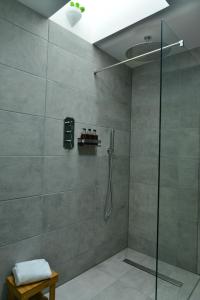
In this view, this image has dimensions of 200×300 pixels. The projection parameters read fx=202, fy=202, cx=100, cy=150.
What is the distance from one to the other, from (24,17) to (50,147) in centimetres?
114

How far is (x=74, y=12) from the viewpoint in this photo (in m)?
1.98

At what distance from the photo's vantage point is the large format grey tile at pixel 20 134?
1616mm

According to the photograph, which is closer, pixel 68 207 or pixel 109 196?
pixel 68 207

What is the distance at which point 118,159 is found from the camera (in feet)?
8.98

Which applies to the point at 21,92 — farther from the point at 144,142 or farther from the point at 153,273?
the point at 153,273

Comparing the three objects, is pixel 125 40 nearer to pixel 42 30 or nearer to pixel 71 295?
pixel 42 30

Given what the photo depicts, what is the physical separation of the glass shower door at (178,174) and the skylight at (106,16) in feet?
1.29

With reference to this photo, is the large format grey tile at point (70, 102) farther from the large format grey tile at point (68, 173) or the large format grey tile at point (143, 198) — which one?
the large format grey tile at point (143, 198)

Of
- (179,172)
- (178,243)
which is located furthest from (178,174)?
(178,243)

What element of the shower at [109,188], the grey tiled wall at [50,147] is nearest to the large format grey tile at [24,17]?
the grey tiled wall at [50,147]

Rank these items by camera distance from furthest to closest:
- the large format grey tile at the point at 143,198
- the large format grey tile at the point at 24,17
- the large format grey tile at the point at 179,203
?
the large format grey tile at the point at 143,198
the large format grey tile at the point at 179,203
the large format grey tile at the point at 24,17

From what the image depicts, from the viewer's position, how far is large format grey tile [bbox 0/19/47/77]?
1613 mm

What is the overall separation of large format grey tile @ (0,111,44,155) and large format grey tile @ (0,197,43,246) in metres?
0.43

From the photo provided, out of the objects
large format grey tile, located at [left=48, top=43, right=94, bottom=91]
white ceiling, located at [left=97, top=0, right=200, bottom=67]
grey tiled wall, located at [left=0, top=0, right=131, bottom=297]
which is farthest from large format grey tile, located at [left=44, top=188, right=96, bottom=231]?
white ceiling, located at [left=97, top=0, right=200, bottom=67]
